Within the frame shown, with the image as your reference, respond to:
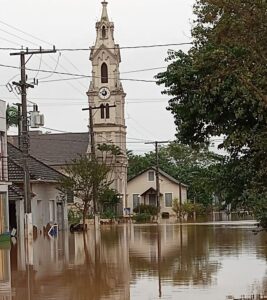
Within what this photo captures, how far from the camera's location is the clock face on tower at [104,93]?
306ft

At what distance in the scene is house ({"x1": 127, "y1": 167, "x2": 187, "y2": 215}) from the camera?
9488cm

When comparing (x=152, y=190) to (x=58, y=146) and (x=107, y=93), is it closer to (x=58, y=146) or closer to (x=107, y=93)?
(x=107, y=93)

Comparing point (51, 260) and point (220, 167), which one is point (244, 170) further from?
point (51, 260)

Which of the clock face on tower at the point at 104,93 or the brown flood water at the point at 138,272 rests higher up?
the clock face on tower at the point at 104,93

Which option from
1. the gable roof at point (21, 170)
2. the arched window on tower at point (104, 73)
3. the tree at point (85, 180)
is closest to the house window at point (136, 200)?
the arched window on tower at point (104, 73)

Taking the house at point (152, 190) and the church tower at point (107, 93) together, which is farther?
the house at point (152, 190)

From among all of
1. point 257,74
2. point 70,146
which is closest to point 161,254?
point 257,74

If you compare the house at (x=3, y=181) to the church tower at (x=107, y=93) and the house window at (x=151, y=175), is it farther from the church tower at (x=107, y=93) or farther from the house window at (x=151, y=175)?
the house window at (x=151, y=175)

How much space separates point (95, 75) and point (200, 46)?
77492 mm

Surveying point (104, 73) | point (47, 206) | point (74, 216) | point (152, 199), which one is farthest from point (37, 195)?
point (104, 73)

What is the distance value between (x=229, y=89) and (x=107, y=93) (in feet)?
256

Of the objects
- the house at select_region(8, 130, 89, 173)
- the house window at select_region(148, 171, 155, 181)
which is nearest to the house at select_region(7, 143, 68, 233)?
the house at select_region(8, 130, 89, 173)

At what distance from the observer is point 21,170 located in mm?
48656

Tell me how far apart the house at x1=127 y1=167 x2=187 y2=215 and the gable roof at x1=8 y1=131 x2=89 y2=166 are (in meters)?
11.8
